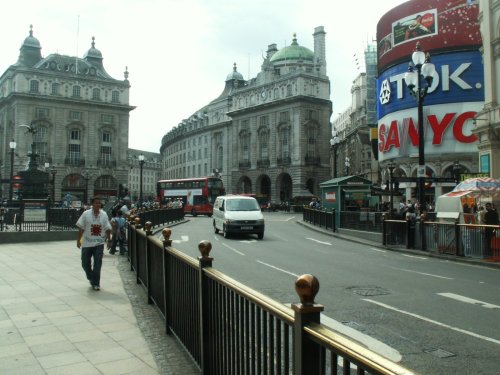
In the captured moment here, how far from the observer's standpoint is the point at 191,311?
4883mm

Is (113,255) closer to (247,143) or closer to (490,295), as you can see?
(490,295)

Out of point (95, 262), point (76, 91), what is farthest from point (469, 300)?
point (76, 91)

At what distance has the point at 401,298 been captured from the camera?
28.5 ft

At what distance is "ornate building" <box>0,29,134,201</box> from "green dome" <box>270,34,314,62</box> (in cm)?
2868

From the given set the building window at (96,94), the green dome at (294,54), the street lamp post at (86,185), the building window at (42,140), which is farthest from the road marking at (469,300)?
the building window at (96,94)

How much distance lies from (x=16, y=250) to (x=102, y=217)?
9.39m

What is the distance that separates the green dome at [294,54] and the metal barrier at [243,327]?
83404 mm

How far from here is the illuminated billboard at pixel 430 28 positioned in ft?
163

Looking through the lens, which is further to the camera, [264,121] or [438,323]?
[264,121]

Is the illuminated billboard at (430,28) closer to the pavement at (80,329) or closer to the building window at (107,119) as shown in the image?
the building window at (107,119)

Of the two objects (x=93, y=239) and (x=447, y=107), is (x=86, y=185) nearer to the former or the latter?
(x=447, y=107)

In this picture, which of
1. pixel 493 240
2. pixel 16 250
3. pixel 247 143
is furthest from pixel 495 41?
pixel 247 143

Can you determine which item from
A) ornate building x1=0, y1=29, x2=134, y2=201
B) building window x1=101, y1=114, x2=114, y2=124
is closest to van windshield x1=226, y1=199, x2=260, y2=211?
ornate building x1=0, y1=29, x2=134, y2=201

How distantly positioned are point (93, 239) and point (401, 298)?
244 inches
